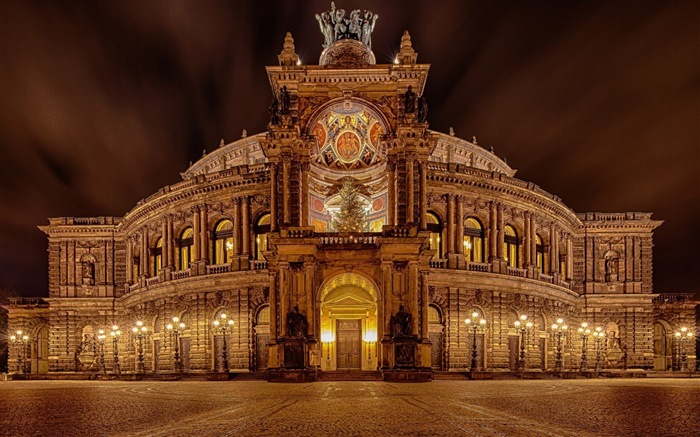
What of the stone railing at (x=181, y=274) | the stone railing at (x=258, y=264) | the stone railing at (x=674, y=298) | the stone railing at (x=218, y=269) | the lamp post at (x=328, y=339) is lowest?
the lamp post at (x=328, y=339)

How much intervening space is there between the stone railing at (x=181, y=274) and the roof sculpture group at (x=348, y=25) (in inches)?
728

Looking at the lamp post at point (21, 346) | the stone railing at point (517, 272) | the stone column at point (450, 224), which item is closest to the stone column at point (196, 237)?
the stone column at point (450, 224)

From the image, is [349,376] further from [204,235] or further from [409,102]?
[204,235]

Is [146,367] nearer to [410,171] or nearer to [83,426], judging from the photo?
[410,171]

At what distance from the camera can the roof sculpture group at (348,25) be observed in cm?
3634

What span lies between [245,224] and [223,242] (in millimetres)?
3006

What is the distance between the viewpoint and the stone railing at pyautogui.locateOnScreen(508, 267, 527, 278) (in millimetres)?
42500

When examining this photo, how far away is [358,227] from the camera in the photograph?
3375 centimetres

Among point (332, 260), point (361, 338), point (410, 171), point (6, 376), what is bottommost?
point (6, 376)

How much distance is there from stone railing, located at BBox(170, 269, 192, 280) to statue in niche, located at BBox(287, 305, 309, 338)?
55.1 ft

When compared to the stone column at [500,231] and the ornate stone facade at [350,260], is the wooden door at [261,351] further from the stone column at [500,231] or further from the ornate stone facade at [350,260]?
the stone column at [500,231]

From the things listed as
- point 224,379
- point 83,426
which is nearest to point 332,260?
point 224,379

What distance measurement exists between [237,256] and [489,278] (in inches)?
670

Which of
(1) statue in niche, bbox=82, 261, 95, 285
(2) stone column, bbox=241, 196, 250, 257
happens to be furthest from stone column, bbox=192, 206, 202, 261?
(1) statue in niche, bbox=82, 261, 95, 285
